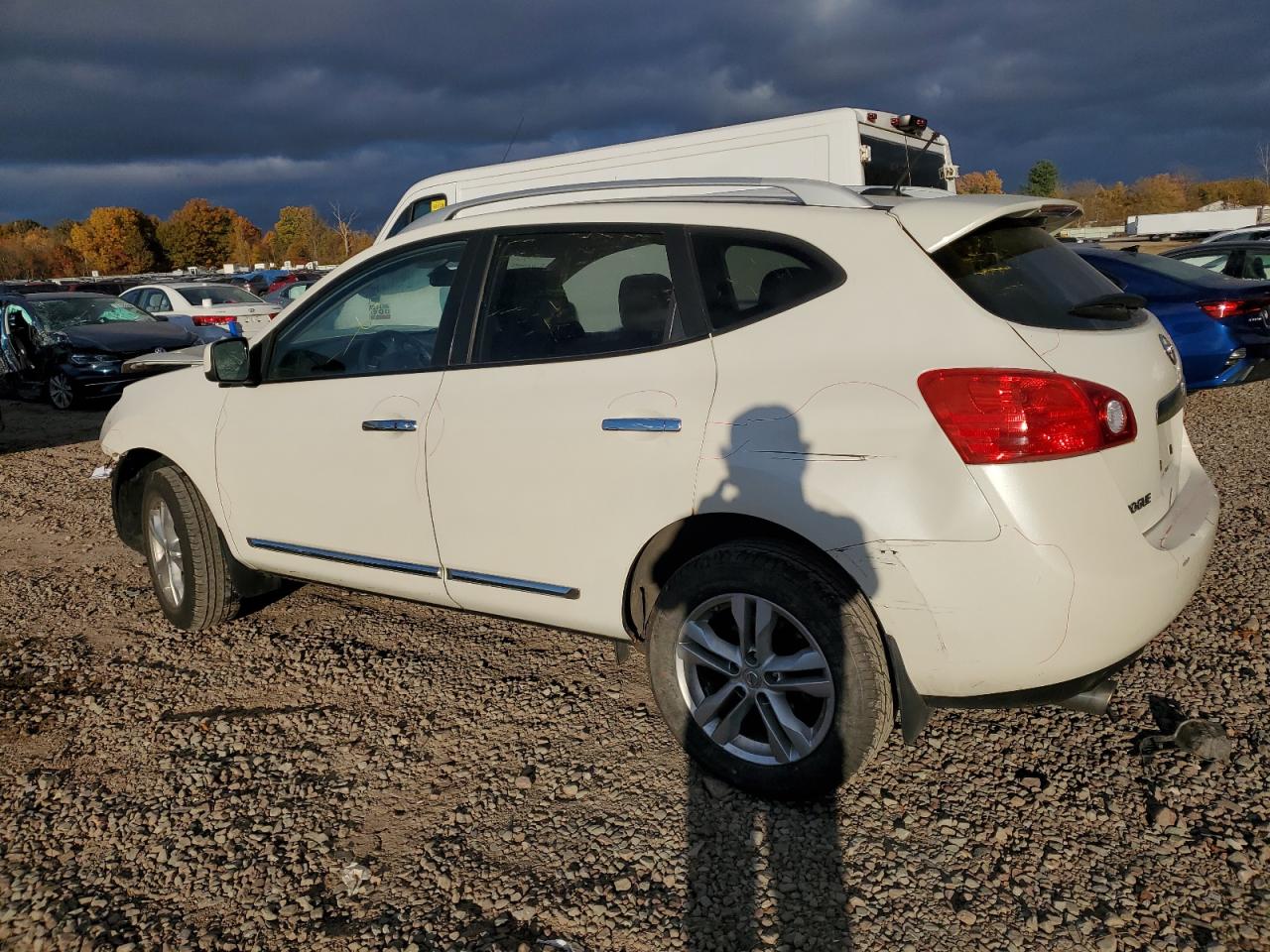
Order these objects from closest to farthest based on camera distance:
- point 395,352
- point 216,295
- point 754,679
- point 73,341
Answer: point 754,679 < point 395,352 < point 73,341 < point 216,295

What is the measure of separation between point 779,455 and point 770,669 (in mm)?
674

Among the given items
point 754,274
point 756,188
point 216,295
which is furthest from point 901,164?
point 216,295

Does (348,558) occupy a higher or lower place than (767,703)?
higher

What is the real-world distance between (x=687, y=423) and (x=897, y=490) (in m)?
0.67

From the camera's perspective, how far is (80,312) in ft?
45.1

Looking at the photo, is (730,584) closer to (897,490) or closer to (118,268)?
(897,490)

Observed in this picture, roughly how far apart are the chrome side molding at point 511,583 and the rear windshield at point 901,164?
5257 mm

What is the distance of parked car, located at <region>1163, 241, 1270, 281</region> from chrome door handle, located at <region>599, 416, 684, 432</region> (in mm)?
10696

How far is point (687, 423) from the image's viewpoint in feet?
9.37

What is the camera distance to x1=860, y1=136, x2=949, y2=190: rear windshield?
25.5 feet

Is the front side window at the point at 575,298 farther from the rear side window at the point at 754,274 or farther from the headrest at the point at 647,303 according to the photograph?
the rear side window at the point at 754,274

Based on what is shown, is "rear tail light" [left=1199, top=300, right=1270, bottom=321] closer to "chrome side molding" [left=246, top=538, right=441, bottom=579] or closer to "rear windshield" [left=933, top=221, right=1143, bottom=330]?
"rear windshield" [left=933, top=221, right=1143, bottom=330]

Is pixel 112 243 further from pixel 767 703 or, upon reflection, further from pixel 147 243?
pixel 767 703

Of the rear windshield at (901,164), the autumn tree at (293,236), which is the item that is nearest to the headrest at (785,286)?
the rear windshield at (901,164)
